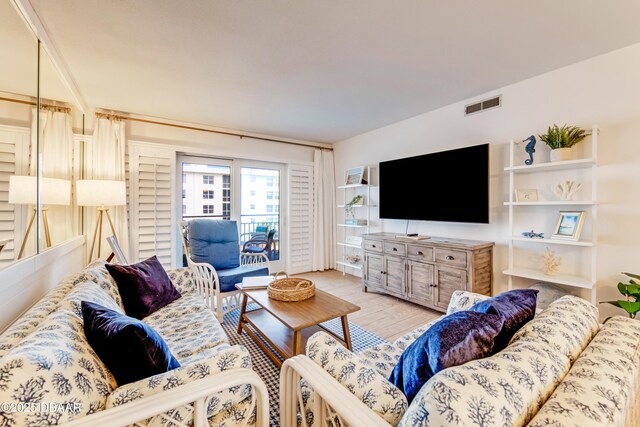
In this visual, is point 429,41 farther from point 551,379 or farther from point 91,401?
point 91,401

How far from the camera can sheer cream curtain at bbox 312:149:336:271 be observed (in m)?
5.06

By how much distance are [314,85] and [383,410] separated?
2.74 meters

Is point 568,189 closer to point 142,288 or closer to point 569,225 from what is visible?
point 569,225

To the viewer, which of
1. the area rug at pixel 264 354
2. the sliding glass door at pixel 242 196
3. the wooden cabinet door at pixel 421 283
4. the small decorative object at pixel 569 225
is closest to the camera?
the area rug at pixel 264 354

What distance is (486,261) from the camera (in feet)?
9.61

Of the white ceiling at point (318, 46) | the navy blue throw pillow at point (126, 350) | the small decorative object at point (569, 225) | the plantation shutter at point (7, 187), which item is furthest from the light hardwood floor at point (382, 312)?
the plantation shutter at point (7, 187)

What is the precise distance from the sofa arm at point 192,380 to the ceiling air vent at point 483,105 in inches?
132

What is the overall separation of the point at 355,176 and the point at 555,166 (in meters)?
2.62

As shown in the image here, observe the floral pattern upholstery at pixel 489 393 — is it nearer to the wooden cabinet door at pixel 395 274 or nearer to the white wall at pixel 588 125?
the white wall at pixel 588 125

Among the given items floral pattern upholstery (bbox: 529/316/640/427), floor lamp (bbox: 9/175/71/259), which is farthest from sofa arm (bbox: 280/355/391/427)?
floor lamp (bbox: 9/175/71/259)

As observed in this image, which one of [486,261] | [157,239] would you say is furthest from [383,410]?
[157,239]

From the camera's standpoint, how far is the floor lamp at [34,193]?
148 cm

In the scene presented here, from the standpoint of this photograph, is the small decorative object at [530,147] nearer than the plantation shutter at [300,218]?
Yes

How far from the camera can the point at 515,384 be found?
2.28 ft
